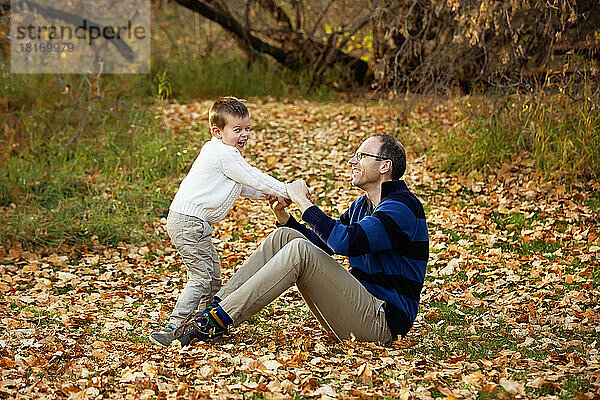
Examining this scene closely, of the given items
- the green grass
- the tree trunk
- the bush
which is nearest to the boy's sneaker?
the green grass

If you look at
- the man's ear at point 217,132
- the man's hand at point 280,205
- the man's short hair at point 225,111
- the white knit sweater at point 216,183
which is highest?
the man's short hair at point 225,111

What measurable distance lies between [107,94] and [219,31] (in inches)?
165

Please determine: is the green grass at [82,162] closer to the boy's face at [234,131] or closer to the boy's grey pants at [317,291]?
the boy's face at [234,131]

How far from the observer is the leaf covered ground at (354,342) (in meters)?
3.36

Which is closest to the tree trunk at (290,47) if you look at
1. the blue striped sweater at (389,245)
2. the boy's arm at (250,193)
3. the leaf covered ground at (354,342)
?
the leaf covered ground at (354,342)

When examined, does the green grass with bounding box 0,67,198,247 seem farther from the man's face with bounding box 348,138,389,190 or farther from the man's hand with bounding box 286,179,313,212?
the man's face with bounding box 348,138,389,190

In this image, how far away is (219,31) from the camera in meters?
14.0

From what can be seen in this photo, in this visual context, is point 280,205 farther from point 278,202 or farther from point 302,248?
point 302,248

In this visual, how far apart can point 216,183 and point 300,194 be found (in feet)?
1.72

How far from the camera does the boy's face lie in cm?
405

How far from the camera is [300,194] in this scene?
388 cm

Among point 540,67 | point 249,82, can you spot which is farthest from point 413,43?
point 249,82

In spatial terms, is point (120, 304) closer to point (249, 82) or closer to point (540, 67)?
point (540, 67)

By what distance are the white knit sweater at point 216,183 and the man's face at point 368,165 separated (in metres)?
0.47
